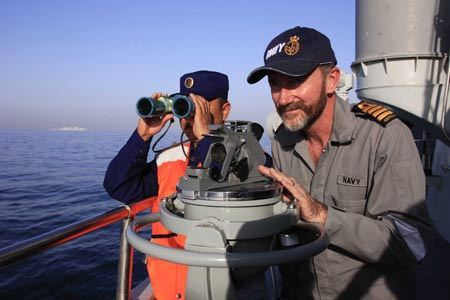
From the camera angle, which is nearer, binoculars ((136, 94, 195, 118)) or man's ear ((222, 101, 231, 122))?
binoculars ((136, 94, 195, 118))

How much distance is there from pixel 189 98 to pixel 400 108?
9.22ft

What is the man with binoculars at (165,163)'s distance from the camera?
1907mm

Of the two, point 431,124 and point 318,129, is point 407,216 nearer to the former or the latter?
point 318,129

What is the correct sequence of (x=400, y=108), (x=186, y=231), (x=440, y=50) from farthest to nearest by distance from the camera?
(x=400, y=108)
(x=440, y=50)
(x=186, y=231)

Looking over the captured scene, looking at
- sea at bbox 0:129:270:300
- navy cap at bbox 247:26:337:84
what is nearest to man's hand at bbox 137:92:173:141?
navy cap at bbox 247:26:337:84

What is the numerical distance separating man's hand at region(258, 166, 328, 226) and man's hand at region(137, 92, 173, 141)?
97 cm

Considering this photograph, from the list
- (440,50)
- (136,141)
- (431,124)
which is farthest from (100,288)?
(440,50)

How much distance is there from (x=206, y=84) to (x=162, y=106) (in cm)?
63

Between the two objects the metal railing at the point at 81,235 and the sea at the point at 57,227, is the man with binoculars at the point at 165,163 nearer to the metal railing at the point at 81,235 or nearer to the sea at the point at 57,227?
the metal railing at the point at 81,235

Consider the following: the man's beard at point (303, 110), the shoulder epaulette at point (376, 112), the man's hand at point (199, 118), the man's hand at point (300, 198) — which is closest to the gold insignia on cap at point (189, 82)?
the man's hand at point (199, 118)

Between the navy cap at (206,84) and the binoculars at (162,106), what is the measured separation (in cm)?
57

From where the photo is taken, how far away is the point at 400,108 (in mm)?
3656

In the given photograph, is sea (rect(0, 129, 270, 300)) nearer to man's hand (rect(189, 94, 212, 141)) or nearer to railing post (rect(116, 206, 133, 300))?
railing post (rect(116, 206, 133, 300))

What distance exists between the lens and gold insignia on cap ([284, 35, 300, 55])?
1.72 metres
